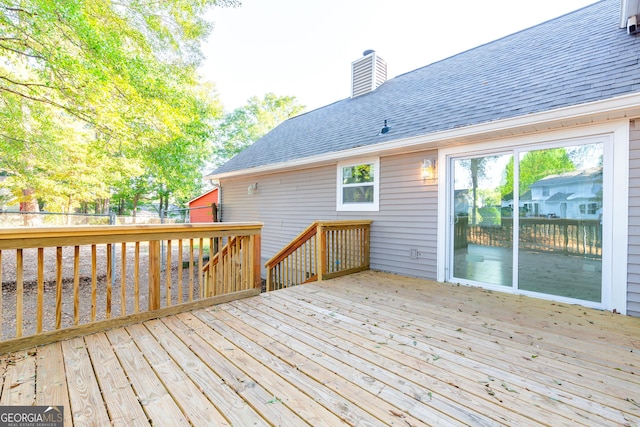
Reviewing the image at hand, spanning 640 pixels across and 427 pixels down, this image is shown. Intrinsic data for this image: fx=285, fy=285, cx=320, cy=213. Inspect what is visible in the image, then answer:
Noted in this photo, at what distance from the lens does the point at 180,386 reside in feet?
5.52

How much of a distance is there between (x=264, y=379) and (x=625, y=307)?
378cm

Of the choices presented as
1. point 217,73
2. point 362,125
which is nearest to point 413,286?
point 362,125

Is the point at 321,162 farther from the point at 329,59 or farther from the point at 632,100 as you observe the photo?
the point at 329,59

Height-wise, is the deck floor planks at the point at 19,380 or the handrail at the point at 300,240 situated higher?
the handrail at the point at 300,240

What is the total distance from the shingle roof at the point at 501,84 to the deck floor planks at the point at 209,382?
391 centimetres

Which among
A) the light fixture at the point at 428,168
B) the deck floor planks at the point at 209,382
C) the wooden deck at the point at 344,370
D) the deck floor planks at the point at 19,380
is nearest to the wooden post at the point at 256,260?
the wooden deck at the point at 344,370

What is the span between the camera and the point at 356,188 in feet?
18.4

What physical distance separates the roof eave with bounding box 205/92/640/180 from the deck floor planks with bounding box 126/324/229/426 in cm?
387

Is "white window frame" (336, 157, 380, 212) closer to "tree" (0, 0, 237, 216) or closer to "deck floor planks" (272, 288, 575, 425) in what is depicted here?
"deck floor planks" (272, 288, 575, 425)

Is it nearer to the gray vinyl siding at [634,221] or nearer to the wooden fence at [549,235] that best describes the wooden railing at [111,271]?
the wooden fence at [549,235]

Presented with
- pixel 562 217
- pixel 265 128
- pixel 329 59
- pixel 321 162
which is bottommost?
pixel 562 217

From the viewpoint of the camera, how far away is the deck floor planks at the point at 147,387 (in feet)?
4.68

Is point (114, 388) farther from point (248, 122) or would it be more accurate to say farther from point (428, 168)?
point (248, 122)

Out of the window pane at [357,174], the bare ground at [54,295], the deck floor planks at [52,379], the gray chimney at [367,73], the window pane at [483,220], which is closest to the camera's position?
the deck floor planks at [52,379]
